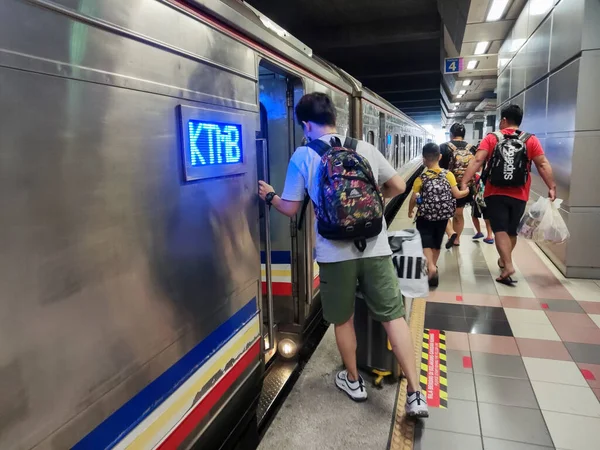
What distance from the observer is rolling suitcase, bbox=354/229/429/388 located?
2836mm

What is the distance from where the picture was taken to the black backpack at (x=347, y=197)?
2.30 meters

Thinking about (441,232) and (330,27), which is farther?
(330,27)

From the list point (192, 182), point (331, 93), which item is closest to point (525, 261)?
point (331, 93)

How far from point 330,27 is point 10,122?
39.5ft

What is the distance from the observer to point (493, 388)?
3008mm

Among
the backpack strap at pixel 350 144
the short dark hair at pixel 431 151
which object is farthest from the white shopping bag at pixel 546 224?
the backpack strap at pixel 350 144

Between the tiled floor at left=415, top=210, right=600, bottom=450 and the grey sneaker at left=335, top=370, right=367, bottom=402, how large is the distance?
0.38 metres

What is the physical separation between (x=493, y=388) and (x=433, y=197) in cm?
203

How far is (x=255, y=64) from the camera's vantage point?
2.46 meters

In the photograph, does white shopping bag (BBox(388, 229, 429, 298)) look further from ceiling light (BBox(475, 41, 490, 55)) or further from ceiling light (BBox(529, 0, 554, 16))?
ceiling light (BBox(475, 41, 490, 55))

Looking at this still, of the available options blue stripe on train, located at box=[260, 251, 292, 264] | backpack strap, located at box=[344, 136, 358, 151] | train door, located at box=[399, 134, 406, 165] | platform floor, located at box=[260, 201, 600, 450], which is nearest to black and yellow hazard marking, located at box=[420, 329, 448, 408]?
platform floor, located at box=[260, 201, 600, 450]

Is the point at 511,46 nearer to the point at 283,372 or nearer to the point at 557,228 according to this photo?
the point at 557,228

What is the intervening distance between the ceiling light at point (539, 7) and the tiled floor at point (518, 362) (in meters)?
3.60

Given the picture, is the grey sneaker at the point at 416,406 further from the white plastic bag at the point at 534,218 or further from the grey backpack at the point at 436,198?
the white plastic bag at the point at 534,218
